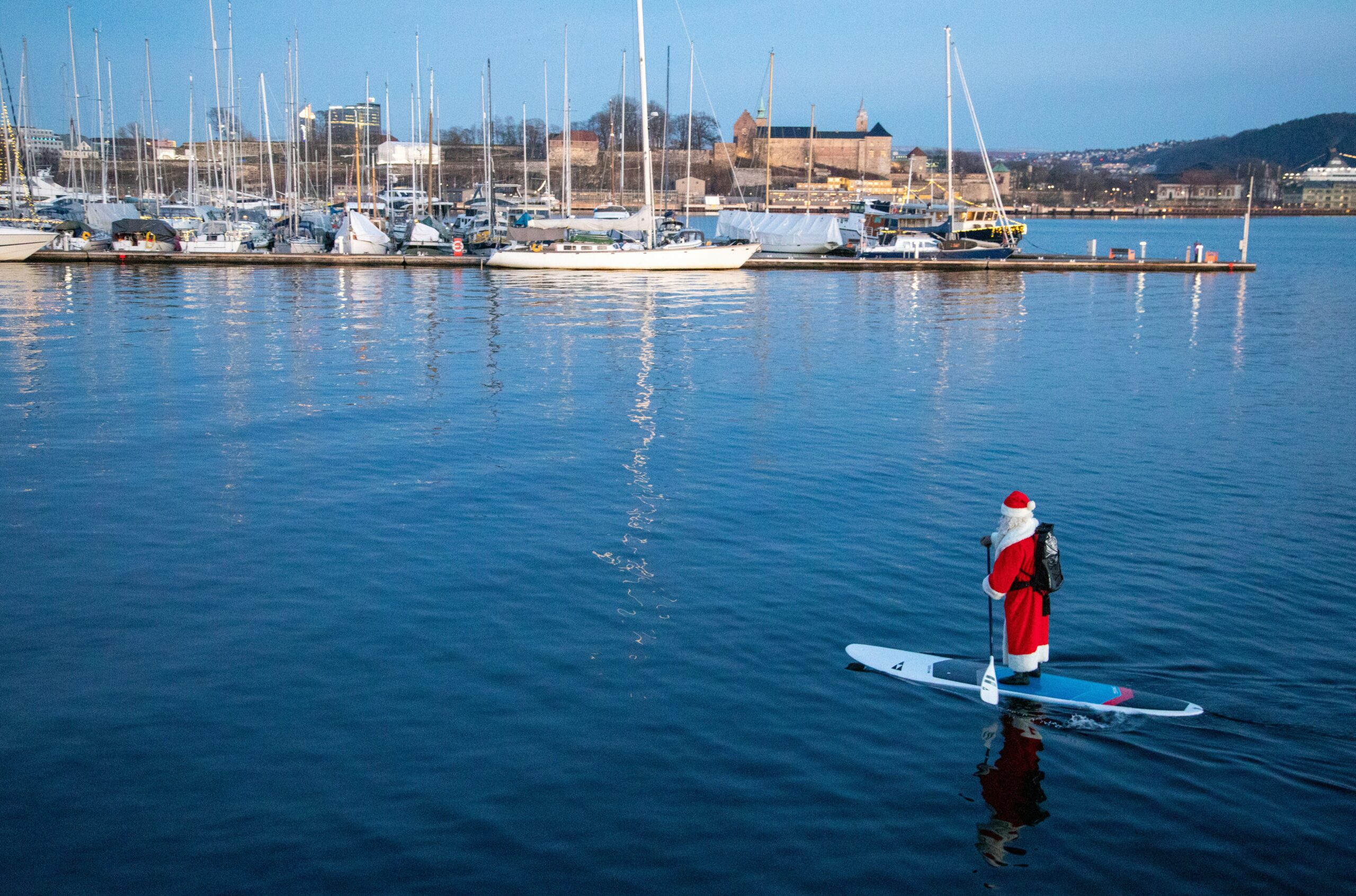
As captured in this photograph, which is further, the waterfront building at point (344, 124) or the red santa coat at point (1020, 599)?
the waterfront building at point (344, 124)

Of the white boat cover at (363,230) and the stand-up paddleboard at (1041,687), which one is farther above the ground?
the white boat cover at (363,230)

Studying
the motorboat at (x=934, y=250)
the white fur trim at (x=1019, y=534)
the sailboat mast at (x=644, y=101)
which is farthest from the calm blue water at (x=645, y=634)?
the motorboat at (x=934, y=250)

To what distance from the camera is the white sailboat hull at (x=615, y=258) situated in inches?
1887

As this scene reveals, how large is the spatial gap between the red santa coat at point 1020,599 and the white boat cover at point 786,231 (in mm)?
53807

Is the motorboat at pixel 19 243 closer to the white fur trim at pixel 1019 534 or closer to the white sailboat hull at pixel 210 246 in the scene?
the white sailboat hull at pixel 210 246

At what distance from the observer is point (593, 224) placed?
54.5 metres

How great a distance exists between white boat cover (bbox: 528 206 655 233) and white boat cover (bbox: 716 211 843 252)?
30.9 ft

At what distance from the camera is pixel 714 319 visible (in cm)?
3341

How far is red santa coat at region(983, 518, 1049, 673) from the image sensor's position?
744 centimetres

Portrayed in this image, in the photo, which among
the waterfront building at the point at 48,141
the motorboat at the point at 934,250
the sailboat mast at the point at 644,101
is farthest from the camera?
the waterfront building at the point at 48,141

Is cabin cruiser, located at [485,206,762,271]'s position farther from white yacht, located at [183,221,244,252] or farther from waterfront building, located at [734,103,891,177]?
waterfront building, located at [734,103,891,177]

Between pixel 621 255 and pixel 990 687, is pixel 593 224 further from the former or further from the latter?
pixel 990 687

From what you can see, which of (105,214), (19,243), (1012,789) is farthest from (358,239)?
(1012,789)

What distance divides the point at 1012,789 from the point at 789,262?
158 feet
